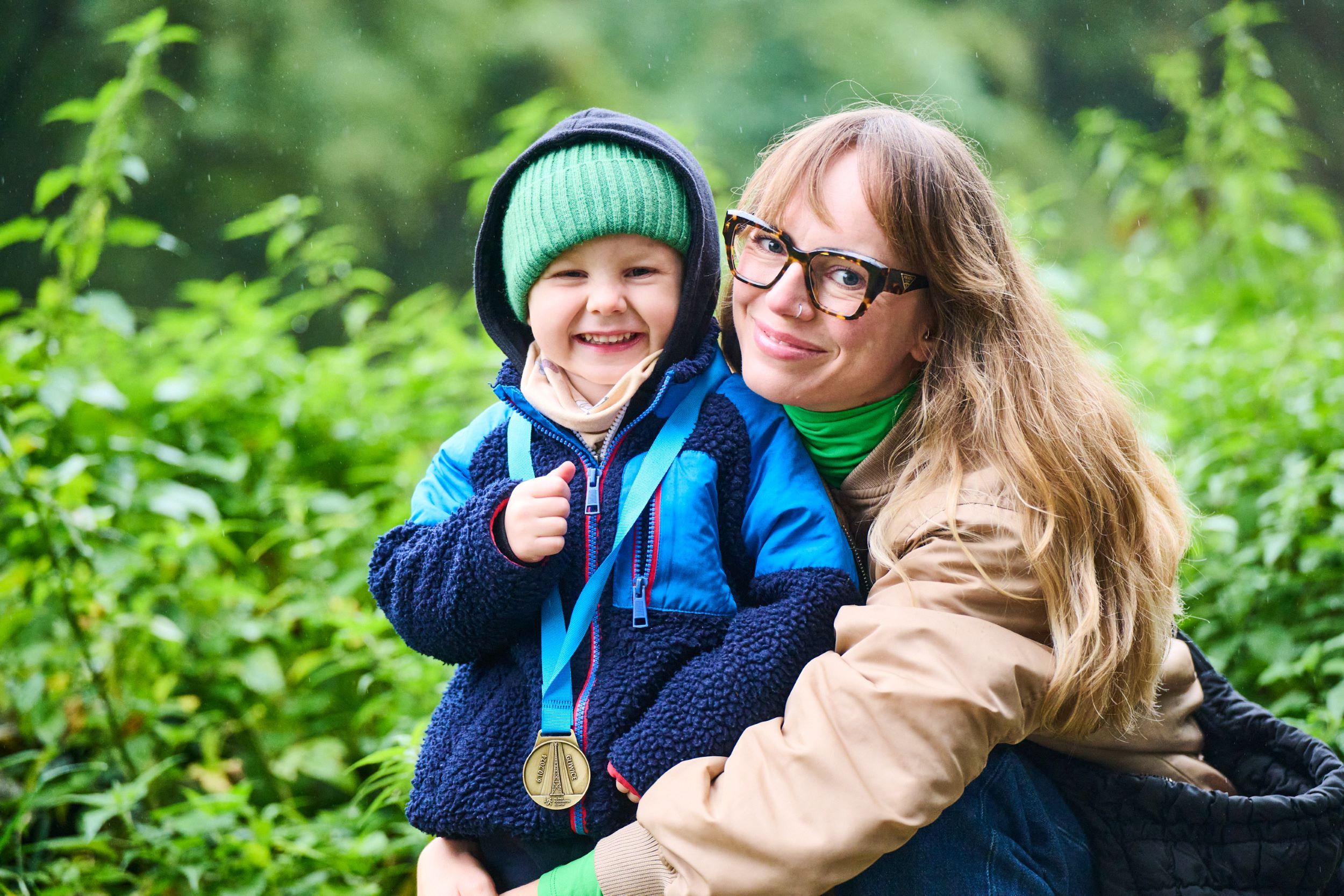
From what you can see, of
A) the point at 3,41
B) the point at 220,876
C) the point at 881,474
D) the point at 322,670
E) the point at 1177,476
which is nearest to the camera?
the point at 881,474

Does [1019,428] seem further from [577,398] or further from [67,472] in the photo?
[67,472]

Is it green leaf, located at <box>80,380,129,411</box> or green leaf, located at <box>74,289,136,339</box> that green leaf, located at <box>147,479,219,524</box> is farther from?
green leaf, located at <box>74,289,136,339</box>

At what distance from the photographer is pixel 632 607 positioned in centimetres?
164

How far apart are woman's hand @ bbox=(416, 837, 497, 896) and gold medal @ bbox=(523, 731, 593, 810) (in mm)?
184

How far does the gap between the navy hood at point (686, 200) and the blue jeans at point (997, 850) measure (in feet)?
2.66

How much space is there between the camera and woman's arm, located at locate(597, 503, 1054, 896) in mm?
1423

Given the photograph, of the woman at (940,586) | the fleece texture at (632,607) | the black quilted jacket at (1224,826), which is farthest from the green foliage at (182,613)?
the black quilted jacket at (1224,826)

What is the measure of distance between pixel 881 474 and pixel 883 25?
5.56 metres

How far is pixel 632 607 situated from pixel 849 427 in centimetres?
47

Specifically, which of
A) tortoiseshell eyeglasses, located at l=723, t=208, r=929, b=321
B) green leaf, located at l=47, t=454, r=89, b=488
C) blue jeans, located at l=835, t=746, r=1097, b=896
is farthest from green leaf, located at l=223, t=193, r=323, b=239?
blue jeans, located at l=835, t=746, r=1097, b=896

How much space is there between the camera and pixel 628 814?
5.30ft

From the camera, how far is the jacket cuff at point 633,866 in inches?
59.7

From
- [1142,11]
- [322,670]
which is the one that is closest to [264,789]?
[322,670]

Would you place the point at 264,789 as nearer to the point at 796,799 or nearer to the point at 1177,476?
the point at 796,799
